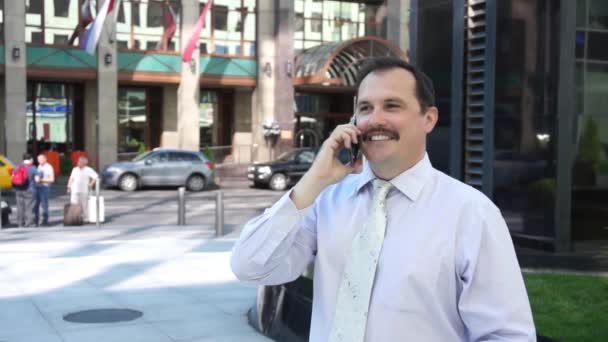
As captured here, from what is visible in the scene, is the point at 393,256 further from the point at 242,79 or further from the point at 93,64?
the point at 242,79

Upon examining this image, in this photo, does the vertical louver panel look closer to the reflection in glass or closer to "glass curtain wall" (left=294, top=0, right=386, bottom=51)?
the reflection in glass

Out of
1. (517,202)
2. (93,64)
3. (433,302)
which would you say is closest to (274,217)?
(433,302)

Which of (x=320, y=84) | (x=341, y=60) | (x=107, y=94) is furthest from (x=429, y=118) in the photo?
(x=320, y=84)

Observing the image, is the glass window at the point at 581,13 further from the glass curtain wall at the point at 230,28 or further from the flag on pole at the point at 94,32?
the glass curtain wall at the point at 230,28

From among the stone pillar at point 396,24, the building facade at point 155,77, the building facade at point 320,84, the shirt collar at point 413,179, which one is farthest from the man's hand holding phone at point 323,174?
the stone pillar at point 396,24

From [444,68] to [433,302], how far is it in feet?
30.2

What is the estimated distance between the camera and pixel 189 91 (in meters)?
37.5

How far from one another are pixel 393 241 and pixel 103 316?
6.20 metres

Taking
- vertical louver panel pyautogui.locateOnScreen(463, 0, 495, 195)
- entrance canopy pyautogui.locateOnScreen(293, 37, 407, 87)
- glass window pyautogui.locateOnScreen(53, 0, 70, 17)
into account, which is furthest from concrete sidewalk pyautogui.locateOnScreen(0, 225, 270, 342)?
entrance canopy pyautogui.locateOnScreen(293, 37, 407, 87)

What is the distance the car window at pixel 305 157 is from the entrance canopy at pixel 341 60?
22.9 feet

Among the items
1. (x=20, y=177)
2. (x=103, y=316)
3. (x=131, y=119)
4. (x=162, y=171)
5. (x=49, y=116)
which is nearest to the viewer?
(x=103, y=316)

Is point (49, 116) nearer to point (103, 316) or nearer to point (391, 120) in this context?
point (103, 316)

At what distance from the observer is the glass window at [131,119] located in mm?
39125

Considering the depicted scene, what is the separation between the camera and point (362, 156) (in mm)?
2621
